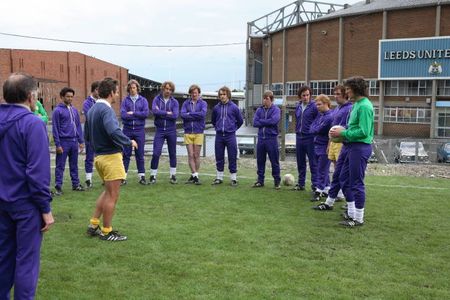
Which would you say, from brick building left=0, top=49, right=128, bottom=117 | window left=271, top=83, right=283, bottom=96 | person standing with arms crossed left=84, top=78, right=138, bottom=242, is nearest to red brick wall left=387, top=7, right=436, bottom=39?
window left=271, top=83, right=283, bottom=96

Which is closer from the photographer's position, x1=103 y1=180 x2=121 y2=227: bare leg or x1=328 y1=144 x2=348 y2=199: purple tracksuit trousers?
x1=103 y1=180 x2=121 y2=227: bare leg

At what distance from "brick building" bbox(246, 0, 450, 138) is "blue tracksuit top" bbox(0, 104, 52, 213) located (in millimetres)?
35814

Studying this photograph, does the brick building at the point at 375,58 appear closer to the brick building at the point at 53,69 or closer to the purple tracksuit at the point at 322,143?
the brick building at the point at 53,69

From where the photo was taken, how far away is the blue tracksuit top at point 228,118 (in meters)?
10.3

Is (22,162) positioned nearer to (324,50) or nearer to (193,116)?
(193,116)

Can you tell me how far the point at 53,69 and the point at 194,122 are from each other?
110 feet

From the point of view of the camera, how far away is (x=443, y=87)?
144 feet

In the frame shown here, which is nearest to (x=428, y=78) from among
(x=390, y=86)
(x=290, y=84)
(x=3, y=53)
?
(x=390, y=86)

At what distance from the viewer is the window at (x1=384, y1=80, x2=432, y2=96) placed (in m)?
44.7

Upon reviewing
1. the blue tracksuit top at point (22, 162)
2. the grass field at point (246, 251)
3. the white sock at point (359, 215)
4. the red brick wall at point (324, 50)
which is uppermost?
the red brick wall at point (324, 50)

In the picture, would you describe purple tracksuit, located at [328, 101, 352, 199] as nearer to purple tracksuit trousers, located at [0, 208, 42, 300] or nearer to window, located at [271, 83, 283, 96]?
purple tracksuit trousers, located at [0, 208, 42, 300]

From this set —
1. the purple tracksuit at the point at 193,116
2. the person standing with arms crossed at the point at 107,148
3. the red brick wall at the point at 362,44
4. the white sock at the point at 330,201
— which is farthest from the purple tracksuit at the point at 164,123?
the red brick wall at the point at 362,44

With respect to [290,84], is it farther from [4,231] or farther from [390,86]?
[4,231]

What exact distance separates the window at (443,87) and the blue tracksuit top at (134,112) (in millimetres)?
39843
